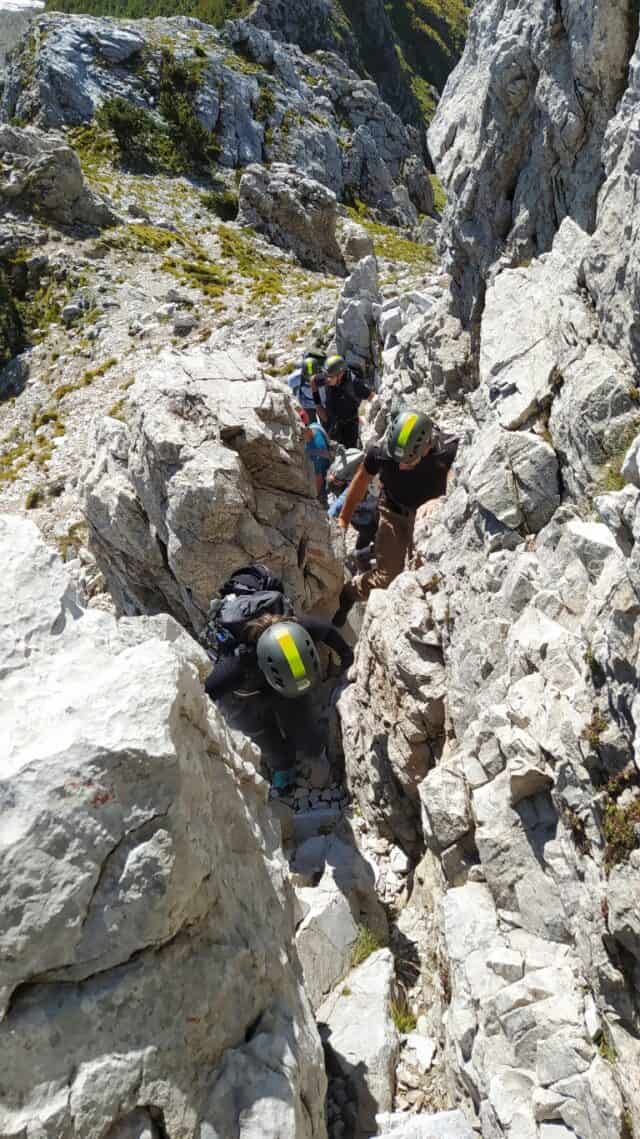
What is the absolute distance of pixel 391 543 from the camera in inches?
506

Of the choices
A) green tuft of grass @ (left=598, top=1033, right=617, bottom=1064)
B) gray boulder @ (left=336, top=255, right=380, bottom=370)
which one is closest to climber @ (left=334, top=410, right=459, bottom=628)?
green tuft of grass @ (left=598, top=1033, right=617, bottom=1064)

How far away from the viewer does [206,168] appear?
208 ft

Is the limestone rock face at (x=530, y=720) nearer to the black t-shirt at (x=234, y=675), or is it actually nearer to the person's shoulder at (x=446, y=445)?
the person's shoulder at (x=446, y=445)

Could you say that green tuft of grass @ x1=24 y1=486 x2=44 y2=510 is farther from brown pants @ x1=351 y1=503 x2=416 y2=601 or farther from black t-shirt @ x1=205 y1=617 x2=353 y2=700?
black t-shirt @ x1=205 y1=617 x2=353 y2=700

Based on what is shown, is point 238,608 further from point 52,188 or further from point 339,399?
point 52,188

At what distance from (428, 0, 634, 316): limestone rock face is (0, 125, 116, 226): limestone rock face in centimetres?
3738

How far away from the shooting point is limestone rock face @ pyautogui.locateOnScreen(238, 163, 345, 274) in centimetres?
5016

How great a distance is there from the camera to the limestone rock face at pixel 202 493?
11750mm

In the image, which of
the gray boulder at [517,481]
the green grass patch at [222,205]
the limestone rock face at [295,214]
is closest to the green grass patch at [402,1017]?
the gray boulder at [517,481]

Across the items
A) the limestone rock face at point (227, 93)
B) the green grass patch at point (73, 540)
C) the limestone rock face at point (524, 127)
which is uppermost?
the limestone rock face at point (227, 93)

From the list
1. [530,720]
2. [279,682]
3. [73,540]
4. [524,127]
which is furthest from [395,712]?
[73,540]

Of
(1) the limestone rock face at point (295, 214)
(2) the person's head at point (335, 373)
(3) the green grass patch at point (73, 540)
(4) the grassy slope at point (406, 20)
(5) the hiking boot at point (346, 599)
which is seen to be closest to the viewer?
(5) the hiking boot at point (346, 599)

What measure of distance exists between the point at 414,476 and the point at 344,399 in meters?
6.54

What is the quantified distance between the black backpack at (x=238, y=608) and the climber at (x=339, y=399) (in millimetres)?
9525
